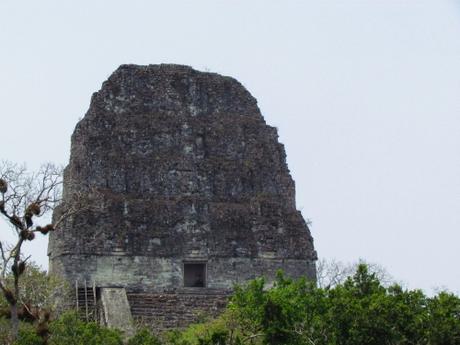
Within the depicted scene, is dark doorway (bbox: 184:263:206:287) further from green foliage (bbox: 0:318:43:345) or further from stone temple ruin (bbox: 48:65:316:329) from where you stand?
green foliage (bbox: 0:318:43:345)

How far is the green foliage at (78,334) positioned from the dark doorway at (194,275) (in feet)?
27.6

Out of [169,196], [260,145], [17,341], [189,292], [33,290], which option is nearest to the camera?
[17,341]

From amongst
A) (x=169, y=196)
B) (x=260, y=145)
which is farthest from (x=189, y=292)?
(x=260, y=145)

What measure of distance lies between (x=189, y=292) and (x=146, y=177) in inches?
151

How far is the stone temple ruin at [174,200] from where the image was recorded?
25062mm

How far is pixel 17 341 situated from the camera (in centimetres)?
1562

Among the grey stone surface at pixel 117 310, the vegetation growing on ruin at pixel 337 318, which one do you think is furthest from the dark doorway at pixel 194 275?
the vegetation growing on ruin at pixel 337 318

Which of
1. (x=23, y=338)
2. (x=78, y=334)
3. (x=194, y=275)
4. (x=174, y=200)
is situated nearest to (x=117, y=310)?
(x=194, y=275)

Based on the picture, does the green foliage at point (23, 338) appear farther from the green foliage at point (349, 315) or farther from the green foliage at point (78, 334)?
the green foliage at point (349, 315)

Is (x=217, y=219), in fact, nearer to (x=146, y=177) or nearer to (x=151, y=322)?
(x=146, y=177)

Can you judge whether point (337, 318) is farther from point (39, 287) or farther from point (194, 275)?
point (194, 275)

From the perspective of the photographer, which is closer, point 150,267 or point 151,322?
point 151,322

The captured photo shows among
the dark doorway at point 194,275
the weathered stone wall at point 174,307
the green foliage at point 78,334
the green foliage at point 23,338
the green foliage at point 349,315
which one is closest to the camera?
the green foliage at point 349,315

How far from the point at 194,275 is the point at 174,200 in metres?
2.23
